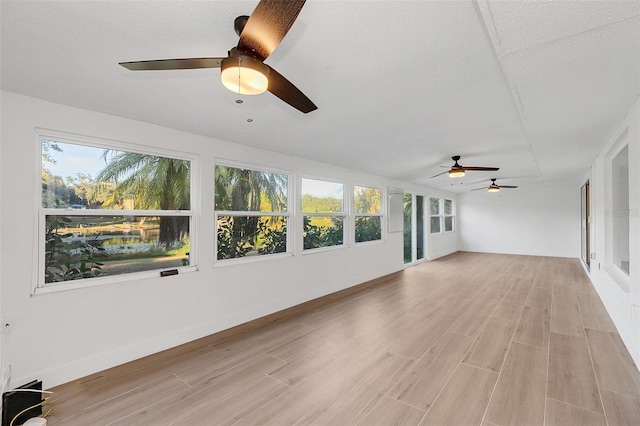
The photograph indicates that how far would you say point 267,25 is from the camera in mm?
1202

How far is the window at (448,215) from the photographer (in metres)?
10.3

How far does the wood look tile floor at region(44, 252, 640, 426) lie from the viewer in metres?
1.99

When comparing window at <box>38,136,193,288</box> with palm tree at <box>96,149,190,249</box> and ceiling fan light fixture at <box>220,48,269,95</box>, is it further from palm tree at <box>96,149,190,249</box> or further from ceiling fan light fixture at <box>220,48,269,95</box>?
ceiling fan light fixture at <box>220,48,269,95</box>

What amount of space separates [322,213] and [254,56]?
3.69m

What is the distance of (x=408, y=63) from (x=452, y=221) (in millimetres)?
10127

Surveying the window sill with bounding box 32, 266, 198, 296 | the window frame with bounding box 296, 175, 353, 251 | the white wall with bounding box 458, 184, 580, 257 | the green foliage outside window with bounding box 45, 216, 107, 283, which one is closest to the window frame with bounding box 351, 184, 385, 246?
the window frame with bounding box 296, 175, 353, 251

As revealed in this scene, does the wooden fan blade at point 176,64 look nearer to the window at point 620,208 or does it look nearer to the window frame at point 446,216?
the window at point 620,208

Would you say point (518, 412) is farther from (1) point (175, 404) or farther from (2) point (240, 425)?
(1) point (175, 404)

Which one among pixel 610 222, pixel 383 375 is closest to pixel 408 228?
pixel 610 222

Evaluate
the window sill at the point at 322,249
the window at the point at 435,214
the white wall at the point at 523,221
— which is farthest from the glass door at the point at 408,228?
the white wall at the point at 523,221

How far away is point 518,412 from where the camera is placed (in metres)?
2.00

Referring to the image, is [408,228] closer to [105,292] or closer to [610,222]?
[610,222]

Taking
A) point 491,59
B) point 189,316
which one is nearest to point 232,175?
point 189,316

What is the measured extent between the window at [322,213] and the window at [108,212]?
1.95 meters
